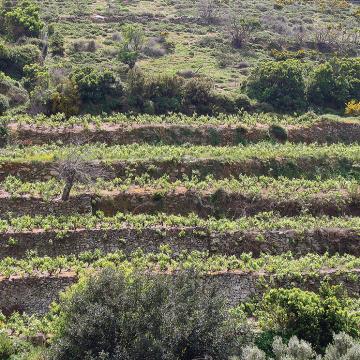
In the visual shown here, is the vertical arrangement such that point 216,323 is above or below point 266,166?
above

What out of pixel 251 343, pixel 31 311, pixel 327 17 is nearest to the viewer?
pixel 251 343

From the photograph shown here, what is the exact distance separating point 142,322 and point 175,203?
1201 cm

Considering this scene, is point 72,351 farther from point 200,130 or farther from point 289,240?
point 200,130

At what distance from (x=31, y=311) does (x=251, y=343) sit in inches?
361

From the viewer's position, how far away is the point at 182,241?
87.9 feet

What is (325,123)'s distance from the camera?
1608 inches

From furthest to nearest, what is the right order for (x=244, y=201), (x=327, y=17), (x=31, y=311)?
(x=327, y=17), (x=244, y=201), (x=31, y=311)

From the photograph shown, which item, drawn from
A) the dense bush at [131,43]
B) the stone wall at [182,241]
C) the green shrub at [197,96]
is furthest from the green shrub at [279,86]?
the stone wall at [182,241]

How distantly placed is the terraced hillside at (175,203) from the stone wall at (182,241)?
0.05 meters

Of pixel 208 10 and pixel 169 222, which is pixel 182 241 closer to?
pixel 169 222

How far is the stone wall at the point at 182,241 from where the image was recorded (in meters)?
25.7

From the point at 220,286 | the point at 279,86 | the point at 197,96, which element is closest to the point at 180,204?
the point at 220,286

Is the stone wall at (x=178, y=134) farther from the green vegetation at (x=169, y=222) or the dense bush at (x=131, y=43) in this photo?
the dense bush at (x=131, y=43)

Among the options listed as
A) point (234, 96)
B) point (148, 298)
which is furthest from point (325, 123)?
point (148, 298)
